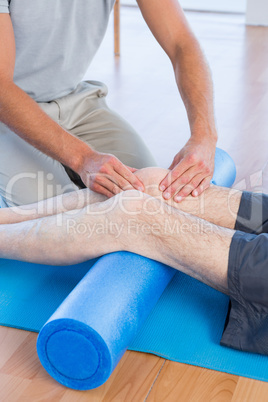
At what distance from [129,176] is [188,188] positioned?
175 millimetres

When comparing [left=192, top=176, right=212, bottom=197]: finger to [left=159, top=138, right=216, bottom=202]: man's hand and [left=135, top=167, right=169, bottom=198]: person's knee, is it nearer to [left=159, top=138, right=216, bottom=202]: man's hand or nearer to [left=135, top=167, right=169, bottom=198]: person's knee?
[left=159, top=138, right=216, bottom=202]: man's hand

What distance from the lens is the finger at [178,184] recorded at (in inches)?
65.6

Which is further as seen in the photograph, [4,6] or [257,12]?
[257,12]

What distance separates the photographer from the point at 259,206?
64.4 inches

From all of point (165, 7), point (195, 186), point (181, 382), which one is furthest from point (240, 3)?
point (181, 382)

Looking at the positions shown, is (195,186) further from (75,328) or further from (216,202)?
(75,328)

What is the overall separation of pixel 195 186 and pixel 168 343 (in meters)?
0.46

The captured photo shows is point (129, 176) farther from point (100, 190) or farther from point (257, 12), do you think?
point (257, 12)

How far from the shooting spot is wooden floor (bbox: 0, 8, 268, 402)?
139 centimetres

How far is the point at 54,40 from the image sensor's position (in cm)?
204

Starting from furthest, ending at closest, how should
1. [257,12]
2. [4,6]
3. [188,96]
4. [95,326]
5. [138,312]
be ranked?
1. [257,12]
2. [188,96]
3. [4,6]
4. [138,312]
5. [95,326]

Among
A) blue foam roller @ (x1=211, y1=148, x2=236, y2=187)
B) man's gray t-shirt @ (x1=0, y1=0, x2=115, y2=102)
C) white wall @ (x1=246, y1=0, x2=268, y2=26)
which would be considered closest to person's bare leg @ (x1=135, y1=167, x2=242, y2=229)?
blue foam roller @ (x1=211, y1=148, x2=236, y2=187)

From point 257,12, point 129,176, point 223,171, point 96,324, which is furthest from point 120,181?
point 257,12

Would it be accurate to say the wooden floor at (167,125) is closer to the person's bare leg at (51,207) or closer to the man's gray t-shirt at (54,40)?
the person's bare leg at (51,207)
